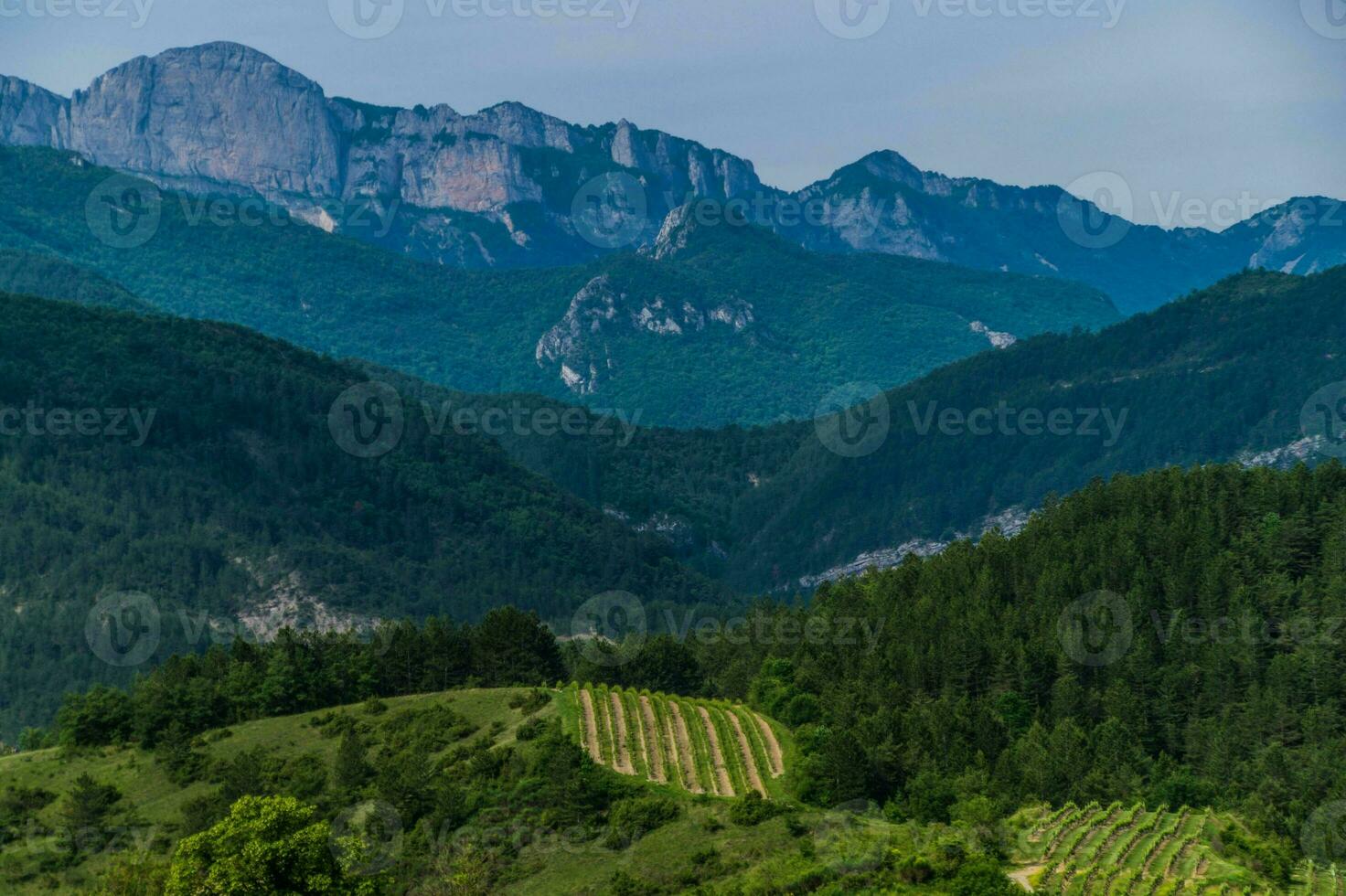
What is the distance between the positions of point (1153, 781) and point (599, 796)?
1349 inches

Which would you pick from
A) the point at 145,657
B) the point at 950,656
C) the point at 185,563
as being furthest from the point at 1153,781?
the point at 185,563

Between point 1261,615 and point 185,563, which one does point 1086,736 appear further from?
point 185,563

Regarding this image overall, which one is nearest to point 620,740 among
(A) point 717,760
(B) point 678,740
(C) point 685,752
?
(C) point 685,752

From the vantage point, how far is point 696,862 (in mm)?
72875

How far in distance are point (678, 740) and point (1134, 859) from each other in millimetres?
35615

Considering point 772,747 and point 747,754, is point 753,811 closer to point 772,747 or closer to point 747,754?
point 747,754

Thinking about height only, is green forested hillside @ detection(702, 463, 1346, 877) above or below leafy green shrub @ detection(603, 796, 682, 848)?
above

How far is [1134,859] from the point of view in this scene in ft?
231

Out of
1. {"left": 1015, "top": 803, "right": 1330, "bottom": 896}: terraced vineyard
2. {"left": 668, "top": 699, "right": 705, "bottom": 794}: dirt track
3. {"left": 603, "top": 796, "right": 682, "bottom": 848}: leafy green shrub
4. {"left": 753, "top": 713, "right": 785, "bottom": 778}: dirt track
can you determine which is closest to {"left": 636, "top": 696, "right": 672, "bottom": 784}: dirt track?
{"left": 668, "top": 699, "right": 705, "bottom": 794}: dirt track

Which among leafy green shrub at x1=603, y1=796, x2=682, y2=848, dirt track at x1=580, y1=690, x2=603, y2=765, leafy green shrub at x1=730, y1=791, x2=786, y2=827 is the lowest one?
leafy green shrub at x1=603, y1=796, x2=682, y2=848

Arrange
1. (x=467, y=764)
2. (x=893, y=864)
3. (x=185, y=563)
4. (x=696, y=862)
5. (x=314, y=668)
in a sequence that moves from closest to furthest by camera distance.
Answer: (x=893, y=864)
(x=696, y=862)
(x=467, y=764)
(x=314, y=668)
(x=185, y=563)

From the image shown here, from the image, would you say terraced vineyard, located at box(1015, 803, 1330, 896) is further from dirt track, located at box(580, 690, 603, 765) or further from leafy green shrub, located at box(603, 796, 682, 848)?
dirt track, located at box(580, 690, 603, 765)

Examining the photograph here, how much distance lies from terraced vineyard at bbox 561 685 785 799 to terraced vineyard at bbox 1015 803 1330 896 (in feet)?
62.3

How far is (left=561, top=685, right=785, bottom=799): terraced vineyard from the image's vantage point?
304 ft
